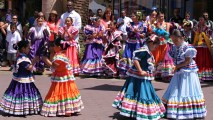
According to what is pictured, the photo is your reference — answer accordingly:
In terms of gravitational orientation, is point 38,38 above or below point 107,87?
above

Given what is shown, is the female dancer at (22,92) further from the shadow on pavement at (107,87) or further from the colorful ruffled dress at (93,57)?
the colorful ruffled dress at (93,57)

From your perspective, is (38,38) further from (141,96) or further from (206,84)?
(141,96)

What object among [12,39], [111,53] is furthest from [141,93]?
[12,39]

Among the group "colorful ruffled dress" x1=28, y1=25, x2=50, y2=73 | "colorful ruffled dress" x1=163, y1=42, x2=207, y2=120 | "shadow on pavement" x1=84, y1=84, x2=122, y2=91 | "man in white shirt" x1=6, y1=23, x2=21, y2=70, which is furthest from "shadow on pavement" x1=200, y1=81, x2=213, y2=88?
"man in white shirt" x1=6, y1=23, x2=21, y2=70

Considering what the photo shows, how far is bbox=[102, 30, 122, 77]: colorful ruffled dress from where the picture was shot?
13211mm

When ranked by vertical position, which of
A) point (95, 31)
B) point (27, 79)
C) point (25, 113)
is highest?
point (95, 31)

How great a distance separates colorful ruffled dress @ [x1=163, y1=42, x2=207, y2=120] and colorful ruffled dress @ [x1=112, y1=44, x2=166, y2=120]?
0.23m

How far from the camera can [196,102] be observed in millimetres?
7793

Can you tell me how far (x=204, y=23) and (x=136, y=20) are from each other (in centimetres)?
207

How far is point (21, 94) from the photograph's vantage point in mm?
8008

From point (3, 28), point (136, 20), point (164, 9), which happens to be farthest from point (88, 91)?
point (164, 9)

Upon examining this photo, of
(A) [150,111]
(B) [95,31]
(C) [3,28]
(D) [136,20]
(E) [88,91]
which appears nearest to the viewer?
(A) [150,111]

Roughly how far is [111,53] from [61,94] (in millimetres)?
5429

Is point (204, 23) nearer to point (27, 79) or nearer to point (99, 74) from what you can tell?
point (99, 74)
